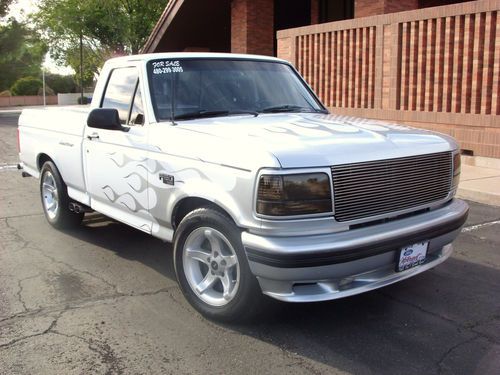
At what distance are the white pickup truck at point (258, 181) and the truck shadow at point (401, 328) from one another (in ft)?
1.14

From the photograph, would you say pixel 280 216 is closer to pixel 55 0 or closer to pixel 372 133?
pixel 372 133

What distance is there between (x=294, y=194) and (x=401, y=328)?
4.21 feet

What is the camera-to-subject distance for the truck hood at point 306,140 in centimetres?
351

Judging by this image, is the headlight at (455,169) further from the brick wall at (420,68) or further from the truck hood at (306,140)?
the brick wall at (420,68)

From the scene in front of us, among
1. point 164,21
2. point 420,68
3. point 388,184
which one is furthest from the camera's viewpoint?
point 164,21

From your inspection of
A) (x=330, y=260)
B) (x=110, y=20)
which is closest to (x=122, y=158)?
(x=330, y=260)

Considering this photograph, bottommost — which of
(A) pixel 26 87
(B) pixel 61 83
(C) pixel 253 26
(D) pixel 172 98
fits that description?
(D) pixel 172 98

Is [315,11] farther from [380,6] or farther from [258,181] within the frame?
[258,181]

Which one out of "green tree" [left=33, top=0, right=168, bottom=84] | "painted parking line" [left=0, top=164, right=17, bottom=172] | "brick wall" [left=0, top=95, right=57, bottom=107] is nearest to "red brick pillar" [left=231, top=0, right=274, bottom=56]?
"painted parking line" [left=0, top=164, right=17, bottom=172]

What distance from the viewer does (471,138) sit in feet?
33.3

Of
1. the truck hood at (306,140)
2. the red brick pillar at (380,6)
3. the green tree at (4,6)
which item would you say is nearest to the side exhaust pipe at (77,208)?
the truck hood at (306,140)

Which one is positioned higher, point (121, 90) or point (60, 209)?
point (121, 90)

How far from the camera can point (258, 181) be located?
136 inches

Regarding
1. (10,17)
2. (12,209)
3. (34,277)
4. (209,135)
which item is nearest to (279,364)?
(209,135)
